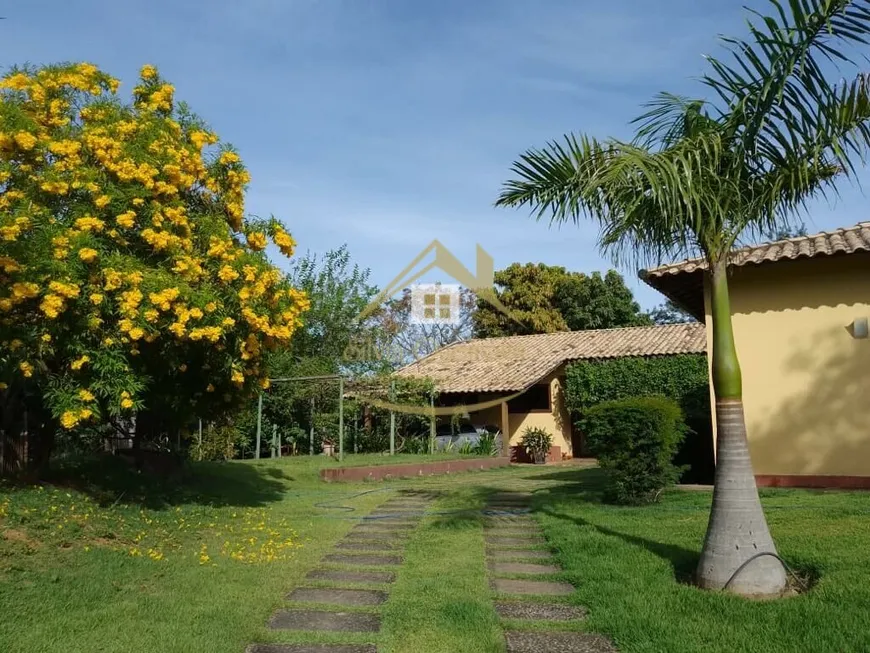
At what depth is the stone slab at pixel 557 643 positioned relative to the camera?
14.1 feet

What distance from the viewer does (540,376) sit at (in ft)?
74.4

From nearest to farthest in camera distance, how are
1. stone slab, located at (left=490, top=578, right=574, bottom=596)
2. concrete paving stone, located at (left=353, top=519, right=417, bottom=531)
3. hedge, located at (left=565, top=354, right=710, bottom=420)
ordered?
stone slab, located at (left=490, top=578, right=574, bottom=596) < concrete paving stone, located at (left=353, top=519, right=417, bottom=531) < hedge, located at (left=565, top=354, right=710, bottom=420)

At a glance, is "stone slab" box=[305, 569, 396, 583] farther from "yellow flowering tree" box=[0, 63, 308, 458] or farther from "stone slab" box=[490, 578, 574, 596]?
"yellow flowering tree" box=[0, 63, 308, 458]

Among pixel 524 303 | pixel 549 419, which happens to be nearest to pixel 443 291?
pixel 524 303

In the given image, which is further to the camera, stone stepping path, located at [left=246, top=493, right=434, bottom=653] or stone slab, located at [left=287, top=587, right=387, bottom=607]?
stone slab, located at [left=287, top=587, right=387, bottom=607]

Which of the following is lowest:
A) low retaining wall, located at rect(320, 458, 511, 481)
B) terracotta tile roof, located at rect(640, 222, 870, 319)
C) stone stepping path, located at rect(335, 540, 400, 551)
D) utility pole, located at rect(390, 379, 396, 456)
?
stone stepping path, located at rect(335, 540, 400, 551)

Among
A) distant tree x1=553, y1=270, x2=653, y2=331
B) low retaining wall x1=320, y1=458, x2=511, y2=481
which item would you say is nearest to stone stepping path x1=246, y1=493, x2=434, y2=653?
low retaining wall x1=320, y1=458, x2=511, y2=481

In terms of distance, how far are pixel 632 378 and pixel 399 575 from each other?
59.0 ft

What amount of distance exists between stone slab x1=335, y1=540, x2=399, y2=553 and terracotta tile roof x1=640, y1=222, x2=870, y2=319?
216 inches

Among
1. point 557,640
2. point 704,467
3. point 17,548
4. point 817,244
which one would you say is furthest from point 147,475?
point 817,244

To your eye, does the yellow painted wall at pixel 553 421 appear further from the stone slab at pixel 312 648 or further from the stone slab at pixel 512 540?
the stone slab at pixel 312 648

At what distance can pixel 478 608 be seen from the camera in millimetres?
5109

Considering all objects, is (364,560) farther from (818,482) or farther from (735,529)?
(818,482)

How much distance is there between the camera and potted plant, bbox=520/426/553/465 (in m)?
22.9
